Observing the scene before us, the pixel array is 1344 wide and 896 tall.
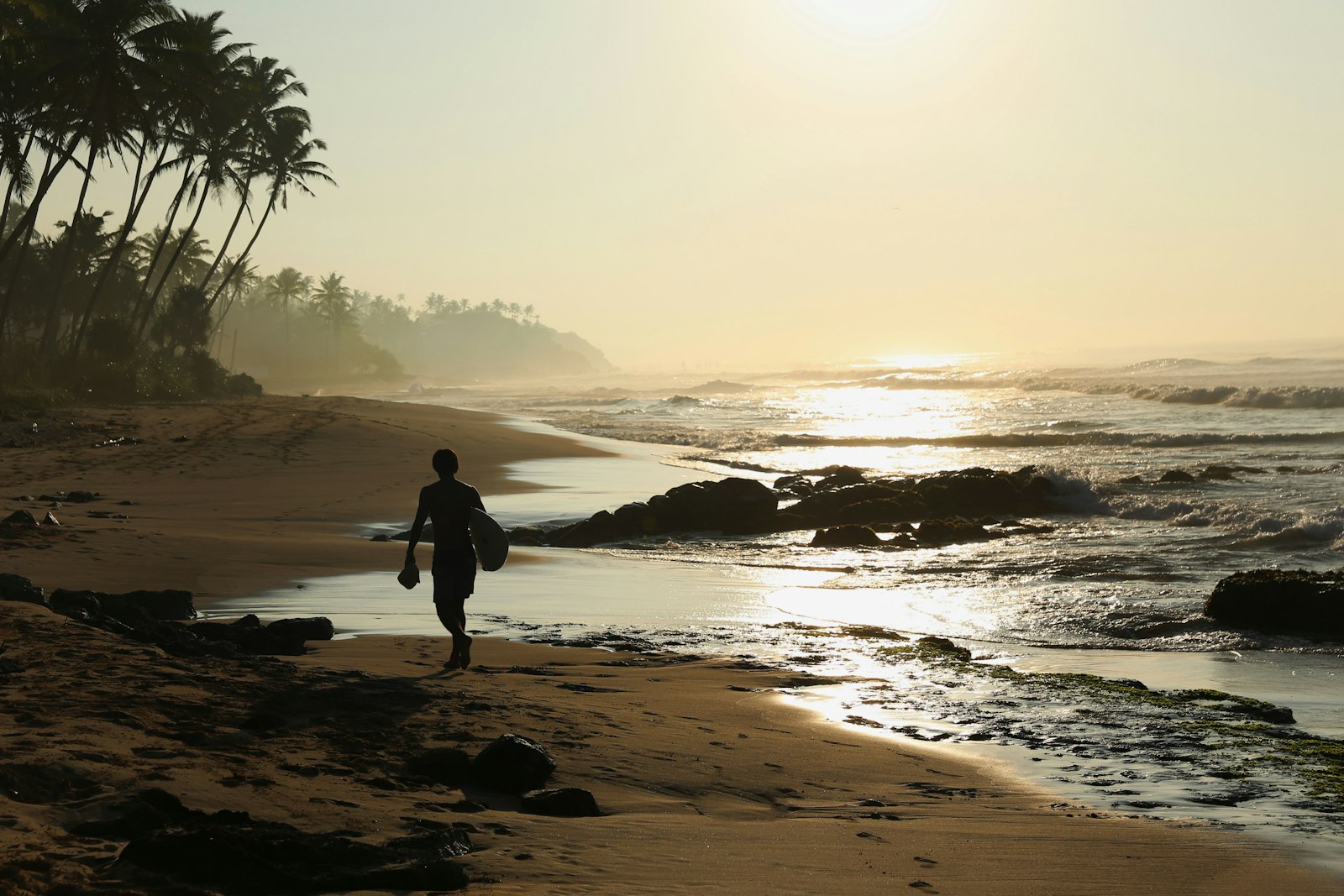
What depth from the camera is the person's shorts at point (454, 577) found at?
24.5 ft

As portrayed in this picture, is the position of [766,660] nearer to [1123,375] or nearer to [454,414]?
[454,414]

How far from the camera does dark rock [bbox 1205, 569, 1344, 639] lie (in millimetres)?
9812

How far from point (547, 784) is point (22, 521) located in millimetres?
9517

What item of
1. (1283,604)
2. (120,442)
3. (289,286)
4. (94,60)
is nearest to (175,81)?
(94,60)

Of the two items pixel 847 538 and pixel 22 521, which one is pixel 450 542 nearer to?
pixel 22 521

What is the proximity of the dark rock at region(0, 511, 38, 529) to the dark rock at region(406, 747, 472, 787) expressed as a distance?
29.3ft

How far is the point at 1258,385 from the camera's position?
52.2 meters

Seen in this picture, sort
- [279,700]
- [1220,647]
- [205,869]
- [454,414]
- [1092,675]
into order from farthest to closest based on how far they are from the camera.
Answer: [454,414] → [1220,647] → [1092,675] → [279,700] → [205,869]

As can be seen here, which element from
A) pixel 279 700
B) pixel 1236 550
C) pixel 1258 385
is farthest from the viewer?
pixel 1258 385

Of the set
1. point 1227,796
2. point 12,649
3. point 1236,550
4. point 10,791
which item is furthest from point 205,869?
point 1236,550

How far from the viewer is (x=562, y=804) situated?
455 cm

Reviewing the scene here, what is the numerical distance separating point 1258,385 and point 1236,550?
42.8 metres

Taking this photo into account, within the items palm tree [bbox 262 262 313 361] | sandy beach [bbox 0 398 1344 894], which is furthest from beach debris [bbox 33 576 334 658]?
palm tree [bbox 262 262 313 361]

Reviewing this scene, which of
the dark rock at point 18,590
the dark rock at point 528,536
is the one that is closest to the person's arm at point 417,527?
the dark rock at point 18,590
